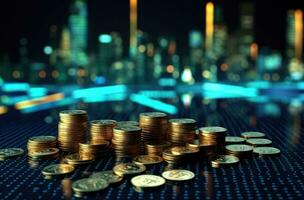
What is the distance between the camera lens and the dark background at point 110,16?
8.12 metres

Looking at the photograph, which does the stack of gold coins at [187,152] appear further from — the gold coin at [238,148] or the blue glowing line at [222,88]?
the blue glowing line at [222,88]

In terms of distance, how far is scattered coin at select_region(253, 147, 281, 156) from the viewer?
Answer: 86.6 inches

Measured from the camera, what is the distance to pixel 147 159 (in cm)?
205

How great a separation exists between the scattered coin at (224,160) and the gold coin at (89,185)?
629 mm

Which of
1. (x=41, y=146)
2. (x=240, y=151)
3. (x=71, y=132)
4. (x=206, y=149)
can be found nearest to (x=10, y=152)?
→ (x=41, y=146)

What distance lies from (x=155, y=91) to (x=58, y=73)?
5.09 meters

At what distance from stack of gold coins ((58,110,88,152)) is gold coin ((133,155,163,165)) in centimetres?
42

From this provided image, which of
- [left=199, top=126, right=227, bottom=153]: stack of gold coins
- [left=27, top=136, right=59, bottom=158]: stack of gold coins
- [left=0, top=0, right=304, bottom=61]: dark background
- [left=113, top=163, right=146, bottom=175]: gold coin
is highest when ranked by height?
[left=0, top=0, right=304, bottom=61]: dark background

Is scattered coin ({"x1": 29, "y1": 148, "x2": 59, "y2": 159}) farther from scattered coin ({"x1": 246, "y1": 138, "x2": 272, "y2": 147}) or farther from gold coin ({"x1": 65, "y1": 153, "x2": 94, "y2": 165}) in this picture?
scattered coin ({"x1": 246, "y1": 138, "x2": 272, "y2": 147})

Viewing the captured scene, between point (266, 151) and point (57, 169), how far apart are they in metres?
1.17

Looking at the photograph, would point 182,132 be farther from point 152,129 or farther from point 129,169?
point 129,169

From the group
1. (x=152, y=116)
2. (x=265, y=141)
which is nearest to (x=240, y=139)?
(x=265, y=141)

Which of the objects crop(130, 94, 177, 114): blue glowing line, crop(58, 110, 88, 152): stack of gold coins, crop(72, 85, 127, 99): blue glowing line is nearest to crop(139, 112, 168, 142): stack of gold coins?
crop(58, 110, 88, 152): stack of gold coins

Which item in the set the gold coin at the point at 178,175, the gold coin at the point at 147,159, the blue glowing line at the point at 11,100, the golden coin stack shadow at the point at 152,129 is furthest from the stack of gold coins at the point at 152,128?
the blue glowing line at the point at 11,100
